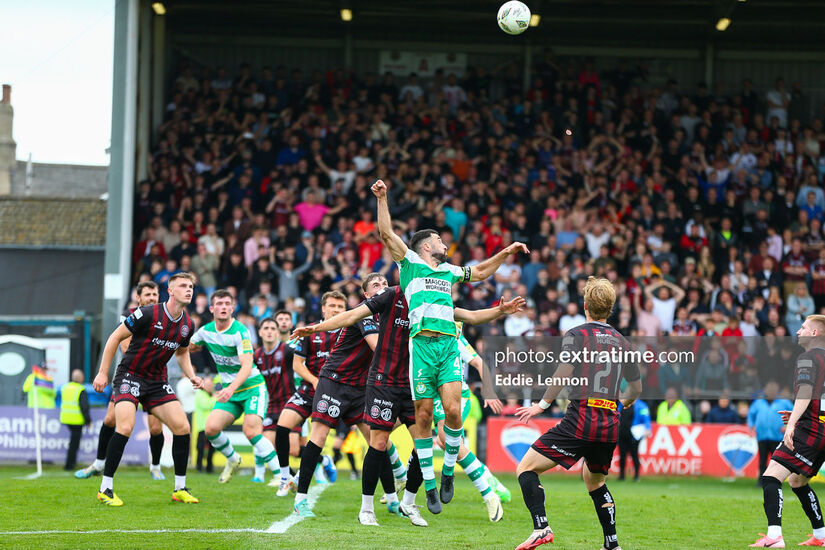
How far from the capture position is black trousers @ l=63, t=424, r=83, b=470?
53.0 feet

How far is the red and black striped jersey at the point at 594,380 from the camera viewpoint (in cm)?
730

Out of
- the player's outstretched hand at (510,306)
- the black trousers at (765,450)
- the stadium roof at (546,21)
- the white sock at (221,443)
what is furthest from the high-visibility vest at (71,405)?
the stadium roof at (546,21)

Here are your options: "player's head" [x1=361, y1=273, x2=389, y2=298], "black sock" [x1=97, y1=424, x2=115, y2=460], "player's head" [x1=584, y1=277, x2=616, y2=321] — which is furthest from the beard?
"black sock" [x1=97, y1=424, x2=115, y2=460]

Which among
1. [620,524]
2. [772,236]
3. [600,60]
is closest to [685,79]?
[600,60]

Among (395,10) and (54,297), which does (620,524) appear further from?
(395,10)

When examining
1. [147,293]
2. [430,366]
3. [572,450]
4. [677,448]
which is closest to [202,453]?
[147,293]

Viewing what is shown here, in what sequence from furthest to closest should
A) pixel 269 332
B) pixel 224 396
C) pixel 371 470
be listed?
1. pixel 269 332
2. pixel 224 396
3. pixel 371 470

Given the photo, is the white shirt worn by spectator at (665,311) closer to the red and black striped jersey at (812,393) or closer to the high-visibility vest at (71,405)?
the high-visibility vest at (71,405)

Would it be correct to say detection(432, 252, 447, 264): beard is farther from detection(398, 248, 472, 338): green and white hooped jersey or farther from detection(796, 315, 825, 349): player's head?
detection(796, 315, 825, 349): player's head

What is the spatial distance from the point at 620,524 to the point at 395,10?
19.4 m

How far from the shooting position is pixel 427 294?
28.7 feet

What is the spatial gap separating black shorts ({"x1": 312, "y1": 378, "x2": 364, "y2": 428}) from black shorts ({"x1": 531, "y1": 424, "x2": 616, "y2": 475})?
9.04 ft

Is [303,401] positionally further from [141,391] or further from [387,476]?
[387,476]

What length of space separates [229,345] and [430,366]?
4.10 metres
